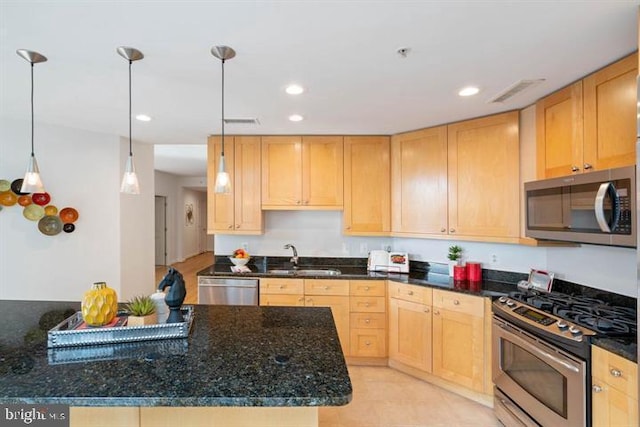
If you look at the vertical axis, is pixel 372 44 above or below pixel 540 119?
above

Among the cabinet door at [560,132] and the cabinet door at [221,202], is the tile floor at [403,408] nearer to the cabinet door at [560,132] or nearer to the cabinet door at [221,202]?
the cabinet door at [560,132]

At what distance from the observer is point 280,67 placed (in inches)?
78.2

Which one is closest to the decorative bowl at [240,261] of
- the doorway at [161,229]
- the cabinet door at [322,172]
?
the cabinet door at [322,172]

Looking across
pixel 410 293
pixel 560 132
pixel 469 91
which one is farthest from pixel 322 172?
pixel 560 132

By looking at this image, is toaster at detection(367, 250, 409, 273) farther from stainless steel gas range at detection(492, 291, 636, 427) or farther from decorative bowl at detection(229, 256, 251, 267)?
decorative bowl at detection(229, 256, 251, 267)

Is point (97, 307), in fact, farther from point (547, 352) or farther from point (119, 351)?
point (547, 352)

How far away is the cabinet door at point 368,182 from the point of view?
358cm

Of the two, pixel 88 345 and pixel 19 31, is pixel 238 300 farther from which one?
pixel 19 31

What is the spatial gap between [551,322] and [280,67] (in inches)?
88.9

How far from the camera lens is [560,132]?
2287 mm

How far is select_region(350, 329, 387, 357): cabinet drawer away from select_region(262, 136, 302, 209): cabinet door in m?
1.52

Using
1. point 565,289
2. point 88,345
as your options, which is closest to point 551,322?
point 565,289

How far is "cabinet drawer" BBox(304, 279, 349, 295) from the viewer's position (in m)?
3.28

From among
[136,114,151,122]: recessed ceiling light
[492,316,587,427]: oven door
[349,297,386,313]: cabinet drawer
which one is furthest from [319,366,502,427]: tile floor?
[136,114,151,122]: recessed ceiling light
